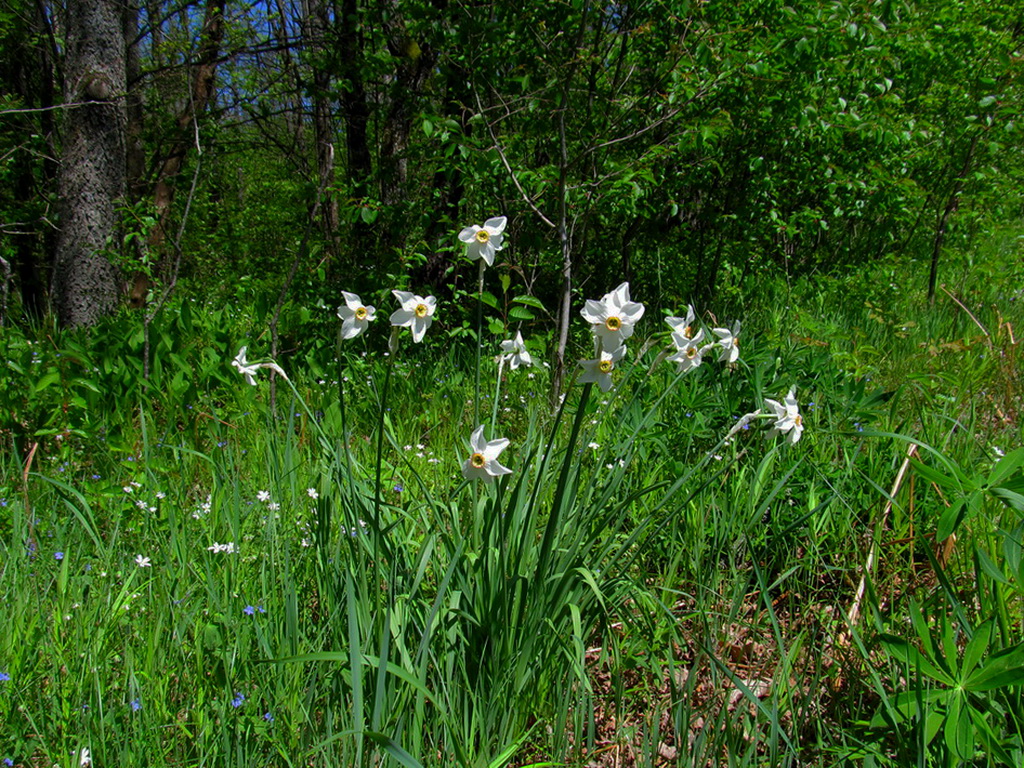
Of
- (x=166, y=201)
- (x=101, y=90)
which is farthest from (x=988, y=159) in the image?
(x=166, y=201)

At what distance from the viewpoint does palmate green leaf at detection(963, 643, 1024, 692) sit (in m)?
1.09

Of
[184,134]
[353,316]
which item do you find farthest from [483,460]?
[184,134]

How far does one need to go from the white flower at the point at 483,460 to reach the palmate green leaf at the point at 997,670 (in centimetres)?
89

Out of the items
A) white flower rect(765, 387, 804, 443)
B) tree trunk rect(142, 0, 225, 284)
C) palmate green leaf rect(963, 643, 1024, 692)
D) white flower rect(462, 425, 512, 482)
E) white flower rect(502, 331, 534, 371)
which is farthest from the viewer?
tree trunk rect(142, 0, 225, 284)

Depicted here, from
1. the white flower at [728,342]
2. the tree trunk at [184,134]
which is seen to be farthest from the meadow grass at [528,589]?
the tree trunk at [184,134]

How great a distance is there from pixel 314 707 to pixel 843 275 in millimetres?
4945

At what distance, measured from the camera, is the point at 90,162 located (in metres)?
4.06

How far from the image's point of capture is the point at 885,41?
363 centimetres

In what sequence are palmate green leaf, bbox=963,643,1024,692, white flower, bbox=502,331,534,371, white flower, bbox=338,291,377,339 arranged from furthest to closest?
white flower, bbox=502,331,534,371 → white flower, bbox=338,291,377,339 → palmate green leaf, bbox=963,643,1024,692

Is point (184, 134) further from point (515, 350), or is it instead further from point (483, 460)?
point (483, 460)

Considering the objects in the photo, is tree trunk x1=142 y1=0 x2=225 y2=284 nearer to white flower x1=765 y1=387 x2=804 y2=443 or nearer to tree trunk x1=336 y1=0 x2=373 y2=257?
tree trunk x1=336 y1=0 x2=373 y2=257

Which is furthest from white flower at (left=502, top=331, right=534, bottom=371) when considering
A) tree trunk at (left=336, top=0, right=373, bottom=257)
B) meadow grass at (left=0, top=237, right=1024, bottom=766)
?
tree trunk at (left=336, top=0, right=373, bottom=257)

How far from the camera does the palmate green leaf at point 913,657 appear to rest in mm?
1153

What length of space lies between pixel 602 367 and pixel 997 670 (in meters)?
0.86
